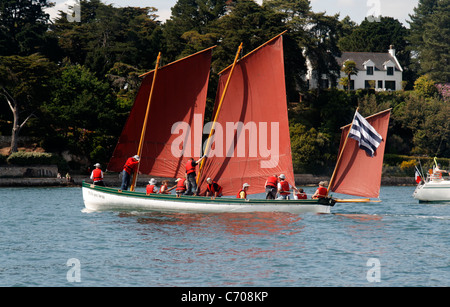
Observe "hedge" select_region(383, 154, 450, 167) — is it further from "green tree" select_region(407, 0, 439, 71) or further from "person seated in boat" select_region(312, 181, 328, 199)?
"person seated in boat" select_region(312, 181, 328, 199)

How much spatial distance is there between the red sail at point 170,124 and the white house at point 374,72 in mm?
104717

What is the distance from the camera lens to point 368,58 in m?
153

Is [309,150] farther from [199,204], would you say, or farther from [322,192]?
[199,204]

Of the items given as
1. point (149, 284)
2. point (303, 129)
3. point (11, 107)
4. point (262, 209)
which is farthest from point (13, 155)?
point (149, 284)

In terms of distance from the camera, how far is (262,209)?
138 ft

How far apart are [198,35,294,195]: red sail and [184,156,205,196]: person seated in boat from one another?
0.84m

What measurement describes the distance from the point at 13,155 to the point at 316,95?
59530 millimetres

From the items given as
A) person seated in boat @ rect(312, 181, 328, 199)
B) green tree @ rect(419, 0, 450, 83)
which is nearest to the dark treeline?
green tree @ rect(419, 0, 450, 83)

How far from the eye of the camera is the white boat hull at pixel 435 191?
6031cm

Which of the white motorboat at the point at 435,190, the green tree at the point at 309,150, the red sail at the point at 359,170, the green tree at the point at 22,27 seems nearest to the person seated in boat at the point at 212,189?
the red sail at the point at 359,170

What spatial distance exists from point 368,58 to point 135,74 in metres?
66.0

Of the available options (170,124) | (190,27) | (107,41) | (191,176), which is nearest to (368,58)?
(190,27)

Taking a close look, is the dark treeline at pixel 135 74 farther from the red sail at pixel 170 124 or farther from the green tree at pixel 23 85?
the red sail at pixel 170 124

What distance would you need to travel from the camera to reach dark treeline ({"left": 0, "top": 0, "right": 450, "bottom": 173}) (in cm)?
9125
